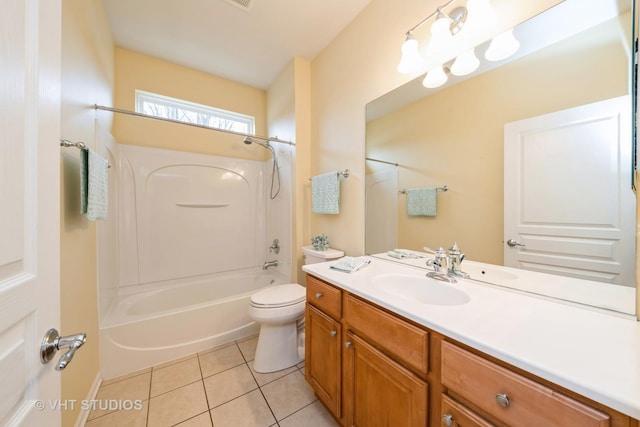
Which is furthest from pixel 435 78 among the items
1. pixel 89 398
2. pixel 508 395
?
pixel 89 398

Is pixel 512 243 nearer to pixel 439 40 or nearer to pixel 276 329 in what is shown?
pixel 439 40

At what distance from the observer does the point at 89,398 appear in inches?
51.8

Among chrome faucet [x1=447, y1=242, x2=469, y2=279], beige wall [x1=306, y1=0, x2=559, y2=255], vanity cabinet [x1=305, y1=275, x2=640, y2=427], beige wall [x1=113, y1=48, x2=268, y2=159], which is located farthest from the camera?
beige wall [x1=113, y1=48, x2=268, y2=159]

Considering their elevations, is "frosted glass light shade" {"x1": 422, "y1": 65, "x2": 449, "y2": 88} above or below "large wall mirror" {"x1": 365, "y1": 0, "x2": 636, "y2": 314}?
above

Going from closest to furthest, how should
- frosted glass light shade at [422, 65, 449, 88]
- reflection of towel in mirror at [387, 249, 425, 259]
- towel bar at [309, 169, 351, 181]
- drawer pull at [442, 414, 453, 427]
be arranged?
drawer pull at [442, 414, 453, 427] < frosted glass light shade at [422, 65, 449, 88] < reflection of towel in mirror at [387, 249, 425, 259] < towel bar at [309, 169, 351, 181]

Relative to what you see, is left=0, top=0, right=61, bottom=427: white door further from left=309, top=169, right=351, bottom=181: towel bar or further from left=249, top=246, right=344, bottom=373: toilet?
left=309, top=169, right=351, bottom=181: towel bar

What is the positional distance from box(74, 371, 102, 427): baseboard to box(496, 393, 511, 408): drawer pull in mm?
1890

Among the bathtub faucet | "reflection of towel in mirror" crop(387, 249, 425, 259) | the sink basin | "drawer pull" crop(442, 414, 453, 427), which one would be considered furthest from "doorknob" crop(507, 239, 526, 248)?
the bathtub faucet

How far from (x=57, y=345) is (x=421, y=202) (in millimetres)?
1497

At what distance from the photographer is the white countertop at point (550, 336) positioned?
46 cm

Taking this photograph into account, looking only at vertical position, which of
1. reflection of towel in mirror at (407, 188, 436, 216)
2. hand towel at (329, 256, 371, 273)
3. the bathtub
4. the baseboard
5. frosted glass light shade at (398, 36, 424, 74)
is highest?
frosted glass light shade at (398, 36, 424, 74)

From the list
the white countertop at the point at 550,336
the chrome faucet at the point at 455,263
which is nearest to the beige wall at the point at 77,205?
the white countertop at the point at 550,336

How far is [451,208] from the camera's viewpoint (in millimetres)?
1202

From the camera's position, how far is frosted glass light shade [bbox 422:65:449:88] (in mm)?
1225
